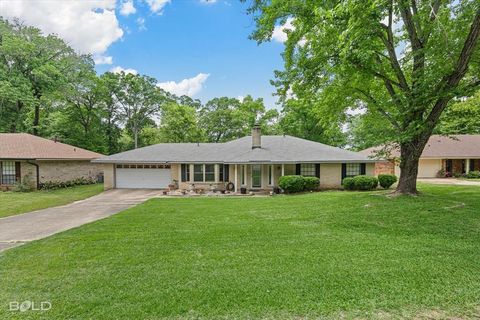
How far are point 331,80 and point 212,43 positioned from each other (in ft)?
32.5

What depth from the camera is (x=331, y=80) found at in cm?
1141

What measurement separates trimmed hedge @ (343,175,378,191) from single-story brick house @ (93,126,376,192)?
0.99 meters

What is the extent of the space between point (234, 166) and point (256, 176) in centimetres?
171

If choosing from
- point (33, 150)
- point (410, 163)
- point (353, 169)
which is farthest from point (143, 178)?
point (410, 163)

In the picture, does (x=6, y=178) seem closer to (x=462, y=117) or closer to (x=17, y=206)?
(x=17, y=206)

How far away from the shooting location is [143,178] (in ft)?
61.3

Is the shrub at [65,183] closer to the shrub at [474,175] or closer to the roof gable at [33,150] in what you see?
the roof gable at [33,150]

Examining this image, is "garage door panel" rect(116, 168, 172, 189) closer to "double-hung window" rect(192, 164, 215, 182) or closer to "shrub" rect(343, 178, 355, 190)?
→ "double-hung window" rect(192, 164, 215, 182)

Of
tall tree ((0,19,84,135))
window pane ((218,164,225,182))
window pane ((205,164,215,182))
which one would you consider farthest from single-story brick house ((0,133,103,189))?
window pane ((218,164,225,182))

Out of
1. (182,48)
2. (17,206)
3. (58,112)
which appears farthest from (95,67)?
(17,206)

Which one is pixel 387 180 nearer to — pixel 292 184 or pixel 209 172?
pixel 292 184

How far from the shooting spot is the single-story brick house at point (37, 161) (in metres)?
17.3

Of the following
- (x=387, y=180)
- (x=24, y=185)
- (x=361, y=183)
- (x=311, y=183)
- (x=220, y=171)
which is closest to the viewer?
(x=361, y=183)

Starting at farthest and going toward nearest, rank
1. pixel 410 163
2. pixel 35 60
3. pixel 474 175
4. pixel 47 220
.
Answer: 1. pixel 35 60
2. pixel 474 175
3. pixel 410 163
4. pixel 47 220
